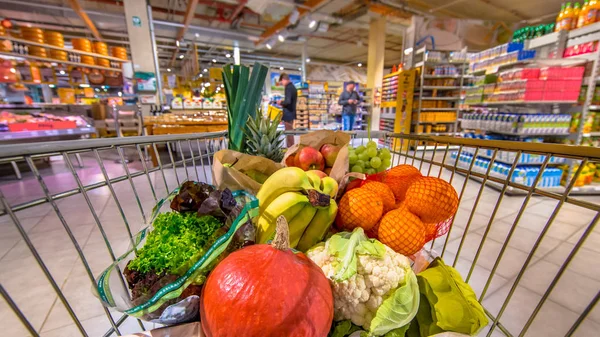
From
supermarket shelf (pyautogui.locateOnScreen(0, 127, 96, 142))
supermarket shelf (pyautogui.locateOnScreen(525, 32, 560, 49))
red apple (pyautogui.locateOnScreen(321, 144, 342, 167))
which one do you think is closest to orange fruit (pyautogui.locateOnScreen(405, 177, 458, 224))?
red apple (pyautogui.locateOnScreen(321, 144, 342, 167))

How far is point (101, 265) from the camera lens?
1.89m

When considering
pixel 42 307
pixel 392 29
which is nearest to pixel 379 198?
pixel 42 307

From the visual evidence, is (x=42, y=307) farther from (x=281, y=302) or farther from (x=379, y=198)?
(x=379, y=198)

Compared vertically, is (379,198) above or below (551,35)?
below

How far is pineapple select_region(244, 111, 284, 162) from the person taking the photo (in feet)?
4.30

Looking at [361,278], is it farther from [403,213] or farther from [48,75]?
[48,75]

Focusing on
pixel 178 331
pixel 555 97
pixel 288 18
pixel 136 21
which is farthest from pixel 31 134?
pixel 555 97

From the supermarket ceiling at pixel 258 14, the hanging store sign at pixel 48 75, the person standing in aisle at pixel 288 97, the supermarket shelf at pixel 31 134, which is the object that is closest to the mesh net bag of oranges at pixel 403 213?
the person standing in aisle at pixel 288 97

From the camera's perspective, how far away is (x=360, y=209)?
870mm

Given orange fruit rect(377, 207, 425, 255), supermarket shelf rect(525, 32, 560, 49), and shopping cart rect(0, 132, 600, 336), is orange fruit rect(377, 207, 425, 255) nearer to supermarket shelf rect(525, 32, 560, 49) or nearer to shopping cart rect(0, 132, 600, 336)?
shopping cart rect(0, 132, 600, 336)

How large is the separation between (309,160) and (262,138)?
29 cm

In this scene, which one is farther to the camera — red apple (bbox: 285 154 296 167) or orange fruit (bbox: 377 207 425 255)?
red apple (bbox: 285 154 296 167)

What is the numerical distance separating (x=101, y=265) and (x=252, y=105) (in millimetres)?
1712

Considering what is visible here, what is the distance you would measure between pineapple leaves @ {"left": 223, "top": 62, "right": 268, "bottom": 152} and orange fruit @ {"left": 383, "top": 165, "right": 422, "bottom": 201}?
0.76 meters
